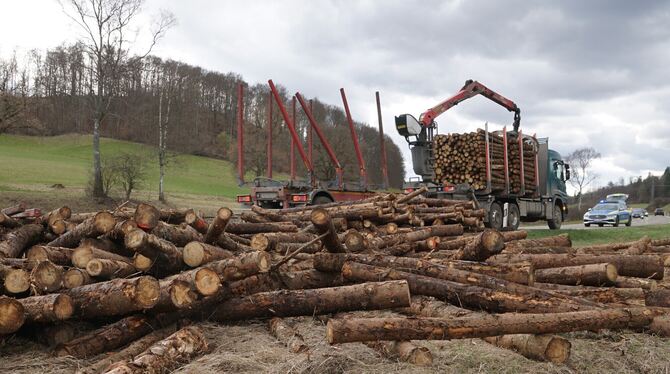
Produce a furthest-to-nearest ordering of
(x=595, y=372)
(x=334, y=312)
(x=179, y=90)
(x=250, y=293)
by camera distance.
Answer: (x=179, y=90) < (x=250, y=293) < (x=334, y=312) < (x=595, y=372)

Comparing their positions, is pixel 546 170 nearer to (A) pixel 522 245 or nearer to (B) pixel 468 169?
(B) pixel 468 169

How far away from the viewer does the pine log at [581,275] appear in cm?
548

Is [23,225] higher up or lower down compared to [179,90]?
lower down

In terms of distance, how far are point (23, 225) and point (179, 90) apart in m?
37.6

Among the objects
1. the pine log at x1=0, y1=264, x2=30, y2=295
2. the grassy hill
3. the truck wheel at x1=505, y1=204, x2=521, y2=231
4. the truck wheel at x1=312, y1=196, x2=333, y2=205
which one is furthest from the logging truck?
the grassy hill

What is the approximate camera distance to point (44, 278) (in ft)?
14.9

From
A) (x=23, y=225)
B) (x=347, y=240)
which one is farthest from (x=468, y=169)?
(x=23, y=225)

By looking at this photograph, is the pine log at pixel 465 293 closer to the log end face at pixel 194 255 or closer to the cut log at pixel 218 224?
the log end face at pixel 194 255

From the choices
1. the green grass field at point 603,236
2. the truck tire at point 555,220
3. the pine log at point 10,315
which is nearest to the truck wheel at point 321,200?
the green grass field at point 603,236

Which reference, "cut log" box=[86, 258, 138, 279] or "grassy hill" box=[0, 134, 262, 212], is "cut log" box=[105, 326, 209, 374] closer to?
"cut log" box=[86, 258, 138, 279]

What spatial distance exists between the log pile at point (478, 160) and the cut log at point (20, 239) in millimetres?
11800

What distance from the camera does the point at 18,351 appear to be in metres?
4.51

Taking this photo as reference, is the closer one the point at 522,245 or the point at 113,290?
the point at 113,290

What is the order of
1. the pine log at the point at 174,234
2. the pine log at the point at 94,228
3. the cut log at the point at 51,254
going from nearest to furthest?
the cut log at the point at 51,254 < the pine log at the point at 174,234 < the pine log at the point at 94,228
